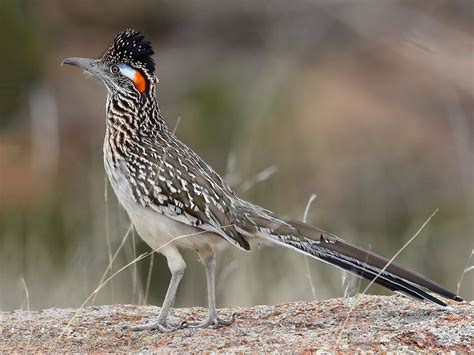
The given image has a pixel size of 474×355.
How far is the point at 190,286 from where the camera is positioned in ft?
34.2

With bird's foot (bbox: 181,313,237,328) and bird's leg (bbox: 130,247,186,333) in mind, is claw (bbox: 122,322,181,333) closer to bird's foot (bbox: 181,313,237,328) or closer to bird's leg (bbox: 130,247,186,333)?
bird's leg (bbox: 130,247,186,333)

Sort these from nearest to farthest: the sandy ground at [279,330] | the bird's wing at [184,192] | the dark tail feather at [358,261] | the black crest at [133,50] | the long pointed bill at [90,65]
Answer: the sandy ground at [279,330] < the dark tail feather at [358,261] < the bird's wing at [184,192] < the black crest at [133,50] < the long pointed bill at [90,65]

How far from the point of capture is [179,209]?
629 cm

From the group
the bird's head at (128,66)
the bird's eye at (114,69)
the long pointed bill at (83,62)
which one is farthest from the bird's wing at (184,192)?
the long pointed bill at (83,62)

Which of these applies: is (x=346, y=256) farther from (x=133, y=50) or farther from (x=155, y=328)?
(x=133, y=50)

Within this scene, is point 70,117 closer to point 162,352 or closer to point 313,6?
point 313,6

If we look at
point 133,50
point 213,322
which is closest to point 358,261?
point 213,322

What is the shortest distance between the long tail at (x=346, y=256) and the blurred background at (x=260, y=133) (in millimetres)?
1034

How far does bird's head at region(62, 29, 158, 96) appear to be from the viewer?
6.98 meters

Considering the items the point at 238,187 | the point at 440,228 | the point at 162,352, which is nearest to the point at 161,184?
the point at 162,352

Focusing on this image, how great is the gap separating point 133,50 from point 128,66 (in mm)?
110

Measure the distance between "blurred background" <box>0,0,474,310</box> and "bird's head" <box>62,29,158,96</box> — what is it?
66cm

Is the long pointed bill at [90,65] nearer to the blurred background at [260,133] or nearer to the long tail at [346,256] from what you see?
the blurred background at [260,133]

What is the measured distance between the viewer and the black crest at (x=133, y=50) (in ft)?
22.9
